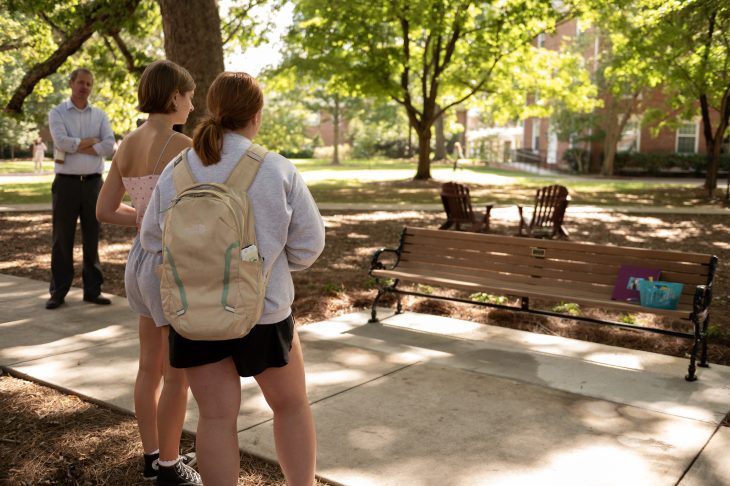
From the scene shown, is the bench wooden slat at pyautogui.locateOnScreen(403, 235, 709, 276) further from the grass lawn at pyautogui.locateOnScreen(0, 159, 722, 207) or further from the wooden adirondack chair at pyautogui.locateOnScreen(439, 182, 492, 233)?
the grass lawn at pyautogui.locateOnScreen(0, 159, 722, 207)

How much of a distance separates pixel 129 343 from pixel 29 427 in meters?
1.62

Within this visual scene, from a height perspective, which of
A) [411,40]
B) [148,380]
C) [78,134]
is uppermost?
[411,40]

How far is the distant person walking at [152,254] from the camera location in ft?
9.49

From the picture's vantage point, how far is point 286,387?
250 centimetres

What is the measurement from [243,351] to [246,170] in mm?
597

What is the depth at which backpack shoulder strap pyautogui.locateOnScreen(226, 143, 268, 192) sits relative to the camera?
7.63ft

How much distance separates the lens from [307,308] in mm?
7117

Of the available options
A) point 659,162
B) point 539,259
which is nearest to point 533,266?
point 539,259

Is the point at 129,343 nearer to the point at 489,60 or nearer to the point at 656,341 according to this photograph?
the point at 656,341

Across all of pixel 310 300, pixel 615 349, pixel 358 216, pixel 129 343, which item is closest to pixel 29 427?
pixel 129 343

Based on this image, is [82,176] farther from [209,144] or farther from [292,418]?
[292,418]

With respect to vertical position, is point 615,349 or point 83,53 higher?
point 83,53

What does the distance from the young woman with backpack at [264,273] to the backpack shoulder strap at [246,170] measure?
0.01 metres

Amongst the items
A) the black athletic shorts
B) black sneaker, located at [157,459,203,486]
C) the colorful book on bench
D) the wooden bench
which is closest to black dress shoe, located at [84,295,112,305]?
the wooden bench
